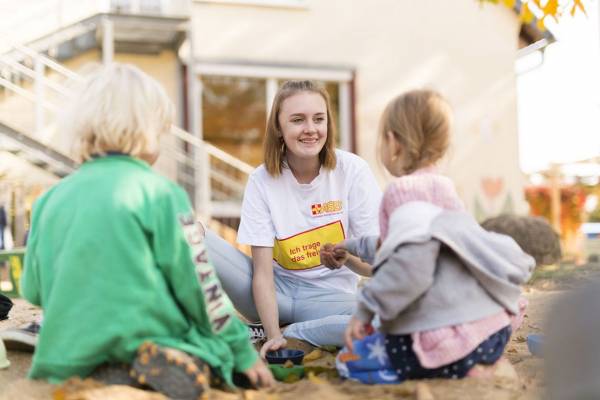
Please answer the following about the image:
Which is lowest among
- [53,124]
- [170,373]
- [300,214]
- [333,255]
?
[170,373]

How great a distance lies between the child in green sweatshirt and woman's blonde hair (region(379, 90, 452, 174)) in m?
0.70

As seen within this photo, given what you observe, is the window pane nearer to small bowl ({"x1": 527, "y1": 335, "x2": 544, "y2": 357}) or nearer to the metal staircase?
the metal staircase

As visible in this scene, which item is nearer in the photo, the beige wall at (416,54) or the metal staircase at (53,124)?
the metal staircase at (53,124)

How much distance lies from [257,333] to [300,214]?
57 centimetres

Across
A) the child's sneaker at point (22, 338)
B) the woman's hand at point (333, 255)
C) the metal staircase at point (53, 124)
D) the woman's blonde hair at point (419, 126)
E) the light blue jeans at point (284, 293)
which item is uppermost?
the metal staircase at point (53, 124)

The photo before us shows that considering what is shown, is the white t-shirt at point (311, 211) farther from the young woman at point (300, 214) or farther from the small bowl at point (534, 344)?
the small bowl at point (534, 344)

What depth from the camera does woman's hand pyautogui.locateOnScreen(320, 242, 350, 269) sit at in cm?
280

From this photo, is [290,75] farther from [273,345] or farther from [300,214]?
[273,345]

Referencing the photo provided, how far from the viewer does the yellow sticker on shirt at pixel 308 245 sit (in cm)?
321

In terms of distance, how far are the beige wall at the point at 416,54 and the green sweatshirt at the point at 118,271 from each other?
8.54 meters

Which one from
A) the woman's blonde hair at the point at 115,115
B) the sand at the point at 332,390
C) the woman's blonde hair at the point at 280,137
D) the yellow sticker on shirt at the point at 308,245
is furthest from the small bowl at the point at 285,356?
the woman's blonde hair at the point at 115,115

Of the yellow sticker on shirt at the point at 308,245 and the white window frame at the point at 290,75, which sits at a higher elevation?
the white window frame at the point at 290,75

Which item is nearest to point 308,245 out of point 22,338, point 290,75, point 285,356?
point 285,356

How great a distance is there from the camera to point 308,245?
10.5ft
